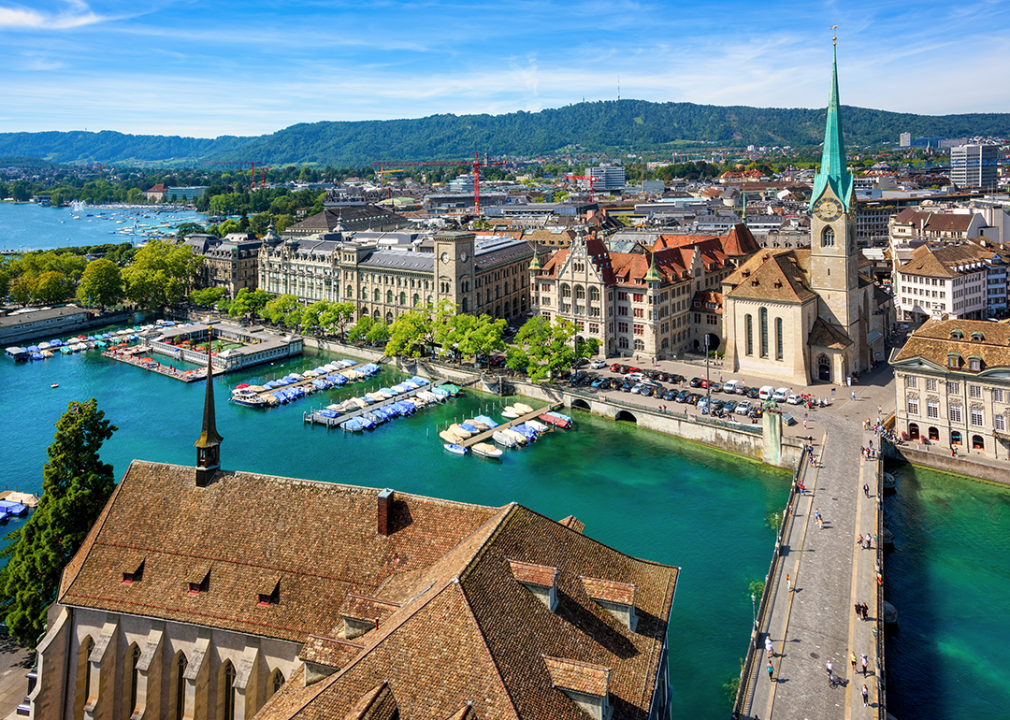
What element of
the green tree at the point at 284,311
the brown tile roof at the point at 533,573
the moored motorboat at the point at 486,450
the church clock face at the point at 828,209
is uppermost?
the church clock face at the point at 828,209

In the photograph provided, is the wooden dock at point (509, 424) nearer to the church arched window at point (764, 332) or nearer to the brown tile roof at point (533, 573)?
the church arched window at point (764, 332)

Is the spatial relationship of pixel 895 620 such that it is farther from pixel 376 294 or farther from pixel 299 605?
pixel 376 294

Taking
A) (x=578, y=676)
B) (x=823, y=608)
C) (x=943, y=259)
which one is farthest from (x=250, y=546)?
(x=943, y=259)

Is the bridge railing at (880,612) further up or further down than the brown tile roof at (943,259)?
further down

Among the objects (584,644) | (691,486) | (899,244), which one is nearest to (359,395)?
(691,486)

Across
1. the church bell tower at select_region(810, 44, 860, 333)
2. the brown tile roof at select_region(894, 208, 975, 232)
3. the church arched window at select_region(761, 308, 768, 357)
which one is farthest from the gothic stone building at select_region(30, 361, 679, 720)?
the brown tile roof at select_region(894, 208, 975, 232)

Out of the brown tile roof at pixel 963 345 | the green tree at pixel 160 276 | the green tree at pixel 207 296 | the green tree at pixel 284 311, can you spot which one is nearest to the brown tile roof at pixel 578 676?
the brown tile roof at pixel 963 345

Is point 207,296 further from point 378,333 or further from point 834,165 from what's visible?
point 834,165
